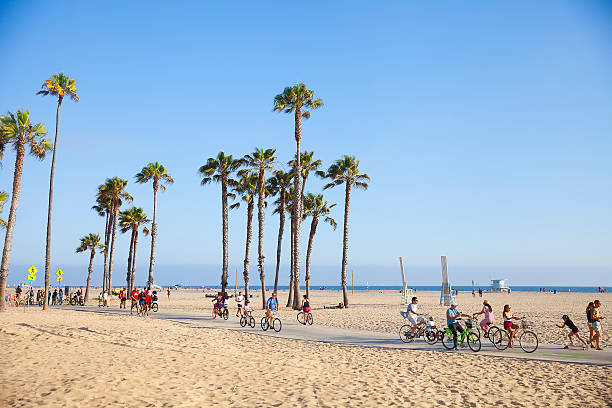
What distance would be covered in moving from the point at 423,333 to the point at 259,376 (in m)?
9.33

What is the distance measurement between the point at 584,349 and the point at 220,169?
A: 120ft

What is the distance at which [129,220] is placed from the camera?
203ft

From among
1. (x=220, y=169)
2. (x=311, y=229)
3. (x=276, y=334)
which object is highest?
(x=220, y=169)

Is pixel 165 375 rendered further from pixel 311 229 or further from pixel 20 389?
pixel 311 229

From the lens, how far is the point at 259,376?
1215 centimetres

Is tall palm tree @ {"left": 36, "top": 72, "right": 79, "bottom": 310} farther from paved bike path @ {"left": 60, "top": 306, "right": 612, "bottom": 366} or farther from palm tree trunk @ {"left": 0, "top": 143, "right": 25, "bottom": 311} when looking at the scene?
paved bike path @ {"left": 60, "top": 306, "right": 612, "bottom": 366}

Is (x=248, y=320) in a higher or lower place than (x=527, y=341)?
lower

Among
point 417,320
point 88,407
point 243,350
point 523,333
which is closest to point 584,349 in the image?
point 523,333

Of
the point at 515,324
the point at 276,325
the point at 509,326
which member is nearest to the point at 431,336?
the point at 509,326

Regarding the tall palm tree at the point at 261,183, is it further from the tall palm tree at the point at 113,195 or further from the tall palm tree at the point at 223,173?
the tall palm tree at the point at 113,195

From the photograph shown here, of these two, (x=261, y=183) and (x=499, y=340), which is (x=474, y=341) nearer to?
(x=499, y=340)

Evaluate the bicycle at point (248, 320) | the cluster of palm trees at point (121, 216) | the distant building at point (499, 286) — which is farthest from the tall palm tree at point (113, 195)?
the distant building at point (499, 286)

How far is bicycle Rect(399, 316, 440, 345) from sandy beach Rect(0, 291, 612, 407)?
2.18 m

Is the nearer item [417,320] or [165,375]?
[165,375]
